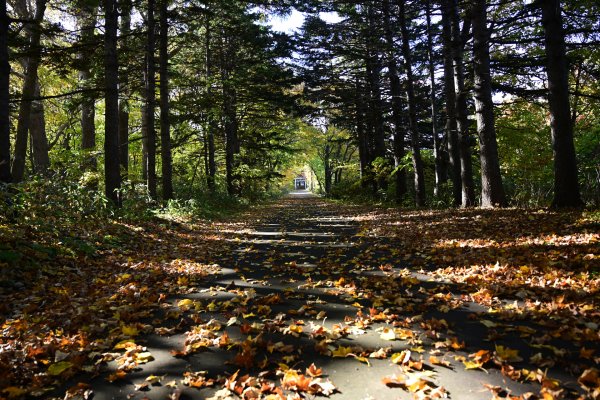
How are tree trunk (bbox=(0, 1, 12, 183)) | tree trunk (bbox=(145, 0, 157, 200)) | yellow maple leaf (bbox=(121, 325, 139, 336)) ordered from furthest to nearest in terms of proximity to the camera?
tree trunk (bbox=(145, 0, 157, 200))
tree trunk (bbox=(0, 1, 12, 183))
yellow maple leaf (bbox=(121, 325, 139, 336))

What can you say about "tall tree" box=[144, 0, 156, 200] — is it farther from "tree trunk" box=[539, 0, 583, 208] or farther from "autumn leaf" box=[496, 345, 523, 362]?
"autumn leaf" box=[496, 345, 523, 362]

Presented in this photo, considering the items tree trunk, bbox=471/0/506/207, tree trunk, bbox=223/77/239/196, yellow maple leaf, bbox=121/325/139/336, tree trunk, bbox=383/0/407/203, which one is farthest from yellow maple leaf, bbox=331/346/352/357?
tree trunk, bbox=223/77/239/196

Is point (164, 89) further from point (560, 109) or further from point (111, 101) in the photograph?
point (560, 109)

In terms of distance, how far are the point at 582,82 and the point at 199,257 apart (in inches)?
897

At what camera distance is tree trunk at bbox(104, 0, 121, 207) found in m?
10.2

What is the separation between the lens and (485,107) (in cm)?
1034

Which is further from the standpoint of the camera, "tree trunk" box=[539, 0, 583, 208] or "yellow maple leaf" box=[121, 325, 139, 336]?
"tree trunk" box=[539, 0, 583, 208]

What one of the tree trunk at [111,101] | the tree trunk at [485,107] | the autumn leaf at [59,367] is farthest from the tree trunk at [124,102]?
the autumn leaf at [59,367]

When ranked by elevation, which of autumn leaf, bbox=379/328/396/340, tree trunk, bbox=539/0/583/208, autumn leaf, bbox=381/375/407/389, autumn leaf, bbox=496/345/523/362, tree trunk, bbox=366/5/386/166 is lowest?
autumn leaf, bbox=381/375/407/389

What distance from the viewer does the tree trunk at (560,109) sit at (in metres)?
8.36

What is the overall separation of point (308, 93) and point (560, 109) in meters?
14.2

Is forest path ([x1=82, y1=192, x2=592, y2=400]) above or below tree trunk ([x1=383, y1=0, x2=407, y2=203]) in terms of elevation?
below

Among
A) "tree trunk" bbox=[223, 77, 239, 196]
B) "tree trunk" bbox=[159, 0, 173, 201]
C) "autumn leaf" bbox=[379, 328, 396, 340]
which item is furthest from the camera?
"tree trunk" bbox=[223, 77, 239, 196]

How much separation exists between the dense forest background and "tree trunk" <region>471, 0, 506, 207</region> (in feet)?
0.11
